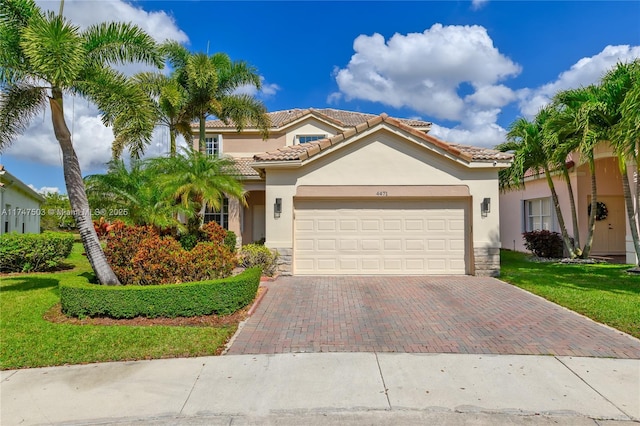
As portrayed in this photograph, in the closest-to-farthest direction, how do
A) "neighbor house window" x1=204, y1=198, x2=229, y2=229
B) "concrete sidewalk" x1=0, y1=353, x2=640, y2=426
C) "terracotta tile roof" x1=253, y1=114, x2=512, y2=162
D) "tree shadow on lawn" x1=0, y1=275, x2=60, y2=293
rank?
"concrete sidewalk" x1=0, y1=353, x2=640, y2=426 < "tree shadow on lawn" x1=0, y1=275, x2=60, y2=293 < "terracotta tile roof" x1=253, y1=114, x2=512, y2=162 < "neighbor house window" x1=204, y1=198, x2=229, y2=229

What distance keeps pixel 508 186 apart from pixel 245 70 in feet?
41.6

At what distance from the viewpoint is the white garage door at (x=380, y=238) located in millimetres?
11938

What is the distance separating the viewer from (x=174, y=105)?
1472cm

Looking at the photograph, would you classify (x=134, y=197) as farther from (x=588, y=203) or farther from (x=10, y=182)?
(x=588, y=203)

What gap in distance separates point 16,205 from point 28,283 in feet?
36.6

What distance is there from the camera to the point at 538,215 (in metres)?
18.1

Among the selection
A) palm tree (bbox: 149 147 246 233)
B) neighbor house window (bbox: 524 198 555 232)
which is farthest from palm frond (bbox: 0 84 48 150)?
neighbor house window (bbox: 524 198 555 232)

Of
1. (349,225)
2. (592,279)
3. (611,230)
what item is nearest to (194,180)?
(349,225)

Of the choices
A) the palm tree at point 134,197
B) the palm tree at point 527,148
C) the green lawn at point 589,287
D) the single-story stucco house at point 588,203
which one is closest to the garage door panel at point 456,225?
the green lawn at point 589,287

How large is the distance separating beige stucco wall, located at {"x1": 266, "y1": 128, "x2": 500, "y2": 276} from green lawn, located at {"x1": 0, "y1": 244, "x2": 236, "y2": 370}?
5813mm

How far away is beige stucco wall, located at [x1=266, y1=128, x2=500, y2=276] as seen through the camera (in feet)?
38.9

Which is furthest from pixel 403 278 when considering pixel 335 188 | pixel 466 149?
pixel 466 149

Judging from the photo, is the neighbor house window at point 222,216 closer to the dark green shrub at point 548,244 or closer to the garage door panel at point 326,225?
the garage door panel at point 326,225

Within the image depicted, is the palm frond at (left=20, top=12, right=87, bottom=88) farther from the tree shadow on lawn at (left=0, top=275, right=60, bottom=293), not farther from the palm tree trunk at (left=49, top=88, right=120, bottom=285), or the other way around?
the tree shadow on lawn at (left=0, top=275, right=60, bottom=293)
